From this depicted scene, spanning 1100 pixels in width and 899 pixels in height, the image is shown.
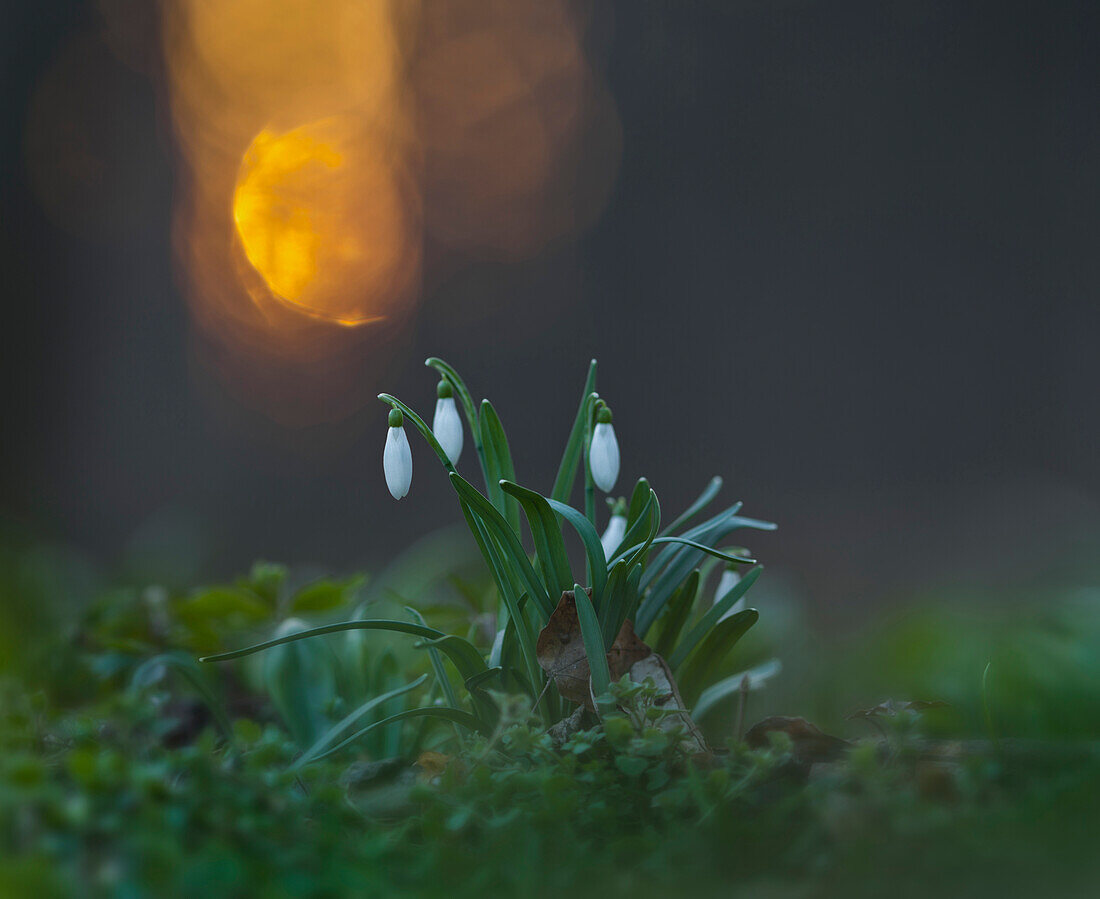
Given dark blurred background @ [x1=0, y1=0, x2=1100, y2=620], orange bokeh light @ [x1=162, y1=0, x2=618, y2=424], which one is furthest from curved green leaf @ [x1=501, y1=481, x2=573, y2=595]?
orange bokeh light @ [x1=162, y1=0, x2=618, y2=424]

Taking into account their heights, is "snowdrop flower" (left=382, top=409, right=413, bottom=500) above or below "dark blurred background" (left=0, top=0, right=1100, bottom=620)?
below

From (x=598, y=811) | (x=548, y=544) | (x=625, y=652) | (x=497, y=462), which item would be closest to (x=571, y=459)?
(x=497, y=462)

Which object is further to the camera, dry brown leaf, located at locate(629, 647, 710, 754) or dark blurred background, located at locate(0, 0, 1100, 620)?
dark blurred background, located at locate(0, 0, 1100, 620)

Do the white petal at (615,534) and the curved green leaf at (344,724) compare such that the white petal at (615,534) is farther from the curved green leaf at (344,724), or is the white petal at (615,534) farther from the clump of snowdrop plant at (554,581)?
the curved green leaf at (344,724)

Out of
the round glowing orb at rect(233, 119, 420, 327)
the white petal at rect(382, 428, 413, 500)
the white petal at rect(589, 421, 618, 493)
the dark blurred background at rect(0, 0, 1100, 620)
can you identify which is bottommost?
the white petal at rect(589, 421, 618, 493)

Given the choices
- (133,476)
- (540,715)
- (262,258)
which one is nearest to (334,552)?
(133,476)

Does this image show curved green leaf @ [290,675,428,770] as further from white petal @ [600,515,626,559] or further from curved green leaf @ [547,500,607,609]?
white petal @ [600,515,626,559]

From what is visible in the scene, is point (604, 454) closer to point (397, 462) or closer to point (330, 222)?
point (397, 462)
